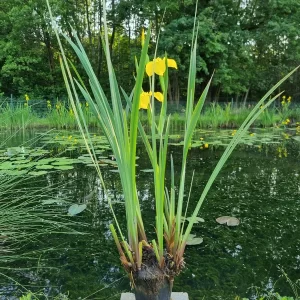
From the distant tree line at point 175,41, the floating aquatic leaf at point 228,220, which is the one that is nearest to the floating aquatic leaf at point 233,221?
the floating aquatic leaf at point 228,220

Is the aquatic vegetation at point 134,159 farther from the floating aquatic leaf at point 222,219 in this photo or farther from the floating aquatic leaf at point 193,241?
the floating aquatic leaf at point 222,219

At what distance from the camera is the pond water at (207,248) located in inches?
52.7

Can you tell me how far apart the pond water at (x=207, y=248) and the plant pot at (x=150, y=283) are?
15.1 inches

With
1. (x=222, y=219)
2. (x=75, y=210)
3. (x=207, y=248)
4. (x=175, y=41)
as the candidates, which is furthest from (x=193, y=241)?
(x=175, y=41)

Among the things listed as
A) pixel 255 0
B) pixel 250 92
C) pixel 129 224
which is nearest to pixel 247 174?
pixel 129 224

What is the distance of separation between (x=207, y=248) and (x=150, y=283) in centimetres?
79

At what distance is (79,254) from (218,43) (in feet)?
30.6

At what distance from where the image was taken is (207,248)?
165 centimetres

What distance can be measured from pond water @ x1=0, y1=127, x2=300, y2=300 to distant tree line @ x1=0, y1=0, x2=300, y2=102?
7.60m

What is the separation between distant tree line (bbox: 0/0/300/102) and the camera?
10.2 m

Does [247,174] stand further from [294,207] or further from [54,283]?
[54,283]

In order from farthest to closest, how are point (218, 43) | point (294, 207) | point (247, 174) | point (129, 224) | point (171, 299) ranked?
point (218, 43) → point (247, 174) → point (294, 207) → point (171, 299) → point (129, 224)

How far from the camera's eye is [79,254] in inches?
62.4

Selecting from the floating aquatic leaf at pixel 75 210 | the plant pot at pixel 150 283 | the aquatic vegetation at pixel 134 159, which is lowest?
the floating aquatic leaf at pixel 75 210
